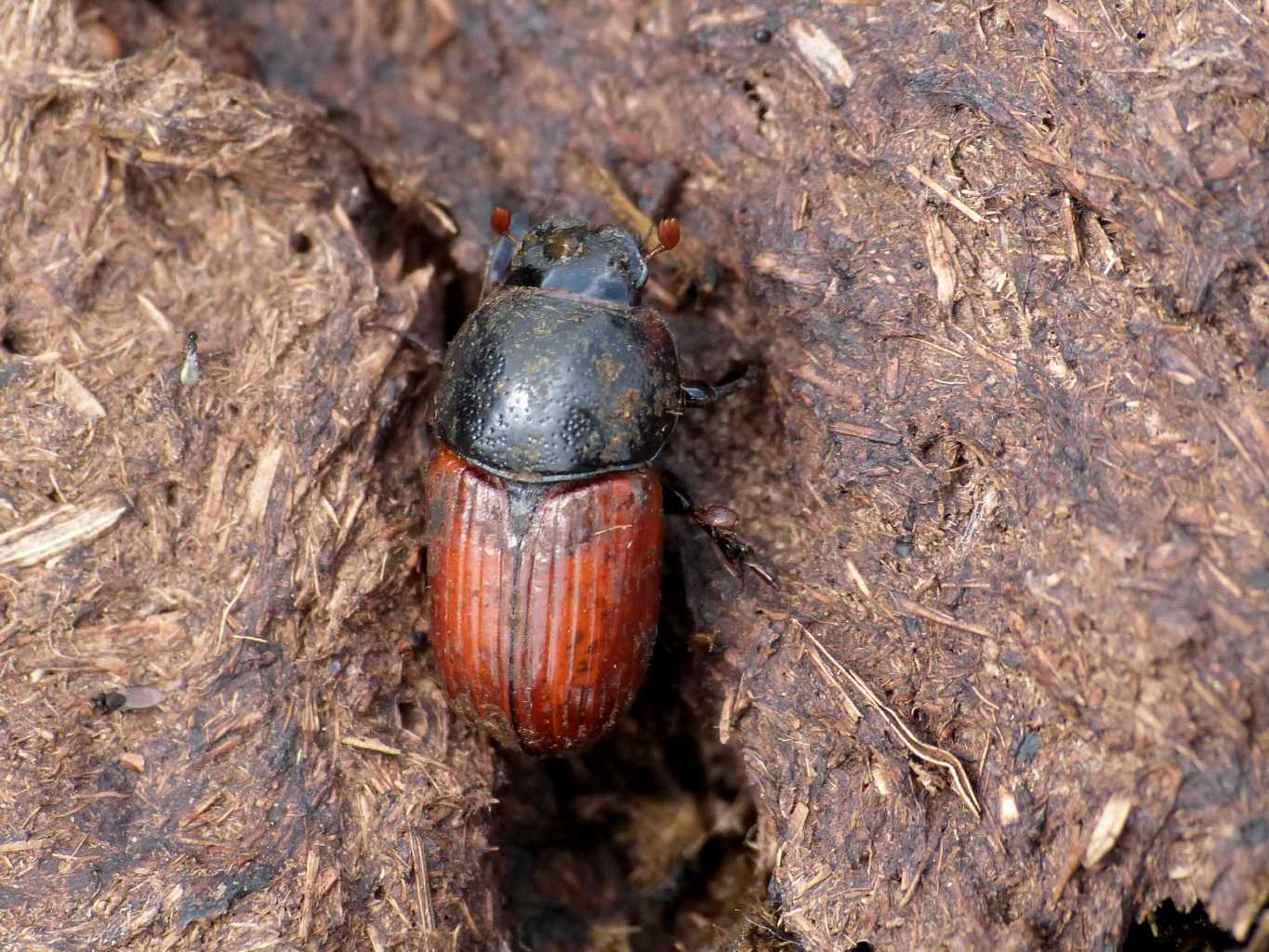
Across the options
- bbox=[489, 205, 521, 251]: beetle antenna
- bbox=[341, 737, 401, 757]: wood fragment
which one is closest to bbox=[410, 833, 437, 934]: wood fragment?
bbox=[341, 737, 401, 757]: wood fragment

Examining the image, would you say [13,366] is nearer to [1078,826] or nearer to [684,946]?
[684,946]

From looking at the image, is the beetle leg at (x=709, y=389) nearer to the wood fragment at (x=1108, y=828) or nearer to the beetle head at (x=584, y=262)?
the beetle head at (x=584, y=262)

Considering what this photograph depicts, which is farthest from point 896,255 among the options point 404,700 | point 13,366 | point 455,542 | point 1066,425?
point 13,366

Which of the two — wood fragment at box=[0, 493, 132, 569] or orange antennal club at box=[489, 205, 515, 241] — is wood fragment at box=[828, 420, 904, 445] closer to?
orange antennal club at box=[489, 205, 515, 241]

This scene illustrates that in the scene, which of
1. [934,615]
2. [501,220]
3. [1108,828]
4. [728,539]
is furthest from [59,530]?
[1108,828]

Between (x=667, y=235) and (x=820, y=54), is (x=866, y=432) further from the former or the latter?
(x=820, y=54)

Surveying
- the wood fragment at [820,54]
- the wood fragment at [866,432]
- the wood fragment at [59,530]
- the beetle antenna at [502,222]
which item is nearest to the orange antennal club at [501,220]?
the beetle antenna at [502,222]
